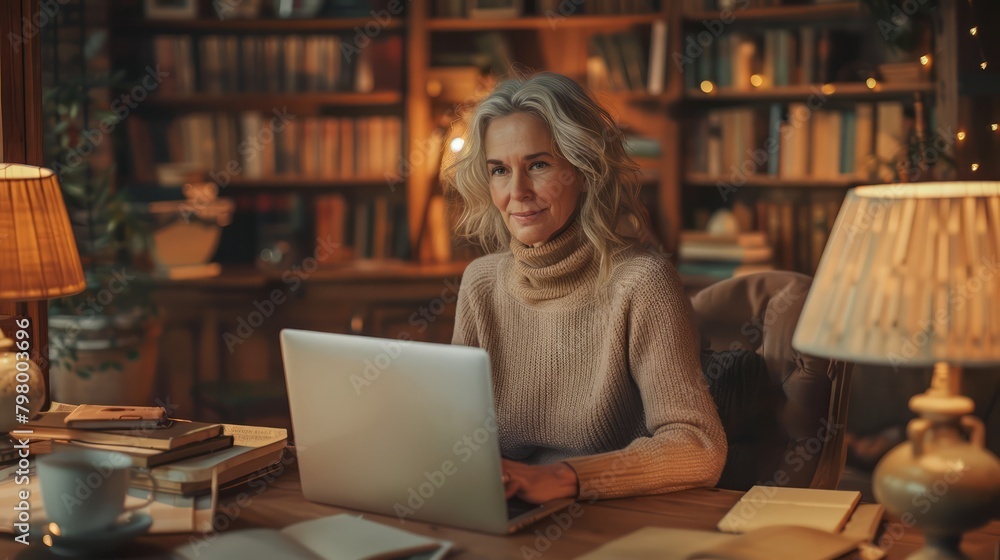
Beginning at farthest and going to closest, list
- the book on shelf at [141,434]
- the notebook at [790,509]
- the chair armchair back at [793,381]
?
the chair armchair back at [793,381] → the book on shelf at [141,434] → the notebook at [790,509]

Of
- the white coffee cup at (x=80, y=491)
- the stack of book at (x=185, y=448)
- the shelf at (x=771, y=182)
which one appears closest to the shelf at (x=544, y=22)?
the shelf at (x=771, y=182)

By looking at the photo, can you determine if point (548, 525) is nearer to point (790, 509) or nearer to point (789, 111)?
point (790, 509)

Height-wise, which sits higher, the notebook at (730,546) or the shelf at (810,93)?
the shelf at (810,93)

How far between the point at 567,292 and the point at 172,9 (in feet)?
10.2

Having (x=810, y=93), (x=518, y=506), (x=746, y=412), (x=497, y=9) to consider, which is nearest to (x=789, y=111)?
(x=810, y=93)

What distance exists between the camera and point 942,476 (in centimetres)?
110

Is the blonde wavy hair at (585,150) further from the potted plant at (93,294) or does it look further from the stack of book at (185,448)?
the potted plant at (93,294)

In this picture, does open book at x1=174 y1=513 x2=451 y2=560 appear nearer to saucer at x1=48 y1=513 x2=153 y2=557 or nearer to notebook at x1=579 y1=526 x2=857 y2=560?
saucer at x1=48 y1=513 x2=153 y2=557

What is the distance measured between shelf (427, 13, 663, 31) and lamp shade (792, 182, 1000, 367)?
3.27 meters

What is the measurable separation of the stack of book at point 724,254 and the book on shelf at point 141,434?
9.56 ft

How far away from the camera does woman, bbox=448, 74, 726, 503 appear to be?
186 centimetres

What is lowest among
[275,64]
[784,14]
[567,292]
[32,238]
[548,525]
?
[548,525]

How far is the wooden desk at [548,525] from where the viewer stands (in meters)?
1.32

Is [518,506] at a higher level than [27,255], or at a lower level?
lower
